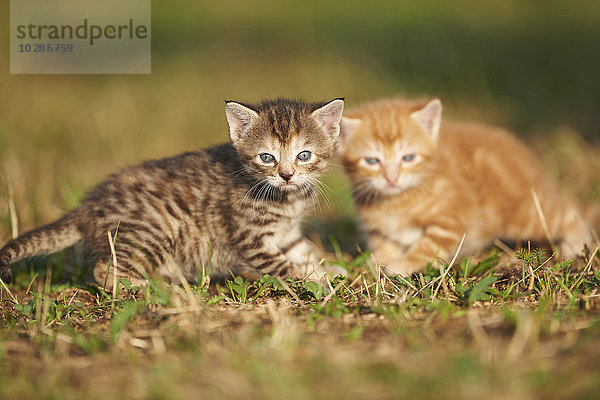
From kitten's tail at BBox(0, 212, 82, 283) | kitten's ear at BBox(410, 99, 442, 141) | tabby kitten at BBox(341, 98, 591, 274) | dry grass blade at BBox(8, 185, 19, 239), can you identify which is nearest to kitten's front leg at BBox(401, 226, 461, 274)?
tabby kitten at BBox(341, 98, 591, 274)

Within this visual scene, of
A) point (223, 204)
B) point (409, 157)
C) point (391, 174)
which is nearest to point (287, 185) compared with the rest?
point (223, 204)

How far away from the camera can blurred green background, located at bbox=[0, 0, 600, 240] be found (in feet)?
19.6

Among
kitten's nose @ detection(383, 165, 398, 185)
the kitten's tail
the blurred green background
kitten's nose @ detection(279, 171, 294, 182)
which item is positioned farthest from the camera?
the blurred green background

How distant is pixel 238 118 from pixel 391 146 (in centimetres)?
107

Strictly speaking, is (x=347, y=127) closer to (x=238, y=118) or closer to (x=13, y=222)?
(x=238, y=118)

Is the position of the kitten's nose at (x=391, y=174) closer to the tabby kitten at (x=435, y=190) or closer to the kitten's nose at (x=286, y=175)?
the tabby kitten at (x=435, y=190)

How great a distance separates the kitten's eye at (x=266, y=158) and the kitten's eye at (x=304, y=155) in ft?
0.51

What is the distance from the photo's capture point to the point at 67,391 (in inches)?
79.0

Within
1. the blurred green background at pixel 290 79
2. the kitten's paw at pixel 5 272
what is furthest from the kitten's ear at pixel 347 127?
the kitten's paw at pixel 5 272

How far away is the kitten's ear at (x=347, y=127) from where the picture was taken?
13.0 feet

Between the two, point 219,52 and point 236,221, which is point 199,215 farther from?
point 219,52

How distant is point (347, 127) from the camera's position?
4016 mm

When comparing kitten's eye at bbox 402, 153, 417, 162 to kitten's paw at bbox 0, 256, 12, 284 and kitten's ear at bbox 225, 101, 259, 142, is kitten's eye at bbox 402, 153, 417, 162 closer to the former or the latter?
kitten's ear at bbox 225, 101, 259, 142

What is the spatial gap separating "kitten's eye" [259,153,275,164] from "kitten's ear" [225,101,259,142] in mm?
221
